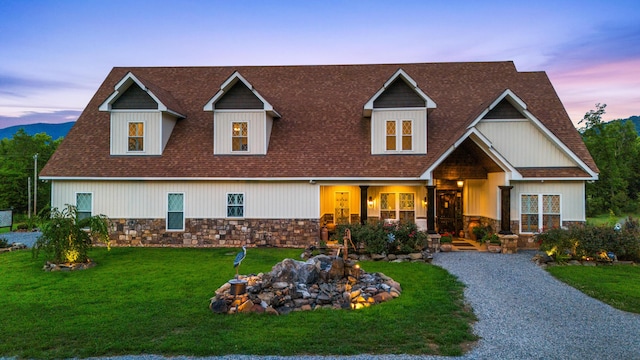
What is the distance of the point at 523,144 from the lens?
607 inches

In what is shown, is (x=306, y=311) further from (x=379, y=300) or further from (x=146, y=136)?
(x=146, y=136)

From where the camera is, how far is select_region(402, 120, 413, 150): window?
53.3 ft

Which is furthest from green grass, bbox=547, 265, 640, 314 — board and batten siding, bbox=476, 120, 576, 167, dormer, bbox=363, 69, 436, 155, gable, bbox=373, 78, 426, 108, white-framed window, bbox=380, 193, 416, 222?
gable, bbox=373, 78, 426, 108

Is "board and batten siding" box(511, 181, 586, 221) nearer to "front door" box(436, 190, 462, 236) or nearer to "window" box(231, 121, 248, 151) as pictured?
"front door" box(436, 190, 462, 236)

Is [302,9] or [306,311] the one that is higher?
[302,9]

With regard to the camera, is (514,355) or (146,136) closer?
(514,355)

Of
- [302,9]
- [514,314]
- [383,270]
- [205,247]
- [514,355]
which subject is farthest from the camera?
[302,9]

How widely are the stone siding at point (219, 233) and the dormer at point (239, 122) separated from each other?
3.27 metres

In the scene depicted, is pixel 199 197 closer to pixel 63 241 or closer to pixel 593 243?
pixel 63 241

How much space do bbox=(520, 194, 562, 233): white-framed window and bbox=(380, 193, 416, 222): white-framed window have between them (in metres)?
4.52

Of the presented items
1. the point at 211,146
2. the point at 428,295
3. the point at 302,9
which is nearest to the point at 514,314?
the point at 428,295

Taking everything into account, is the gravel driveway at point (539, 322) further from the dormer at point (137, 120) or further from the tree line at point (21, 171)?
the tree line at point (21, 171)

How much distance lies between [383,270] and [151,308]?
6529 mm

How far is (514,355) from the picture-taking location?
563 cm
